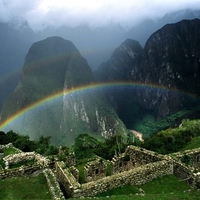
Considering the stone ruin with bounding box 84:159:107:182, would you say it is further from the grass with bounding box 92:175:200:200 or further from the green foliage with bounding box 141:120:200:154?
the green foliage with bounding box 141:120:200:154

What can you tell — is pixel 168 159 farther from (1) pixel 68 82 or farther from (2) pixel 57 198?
(1) pixel 68 82

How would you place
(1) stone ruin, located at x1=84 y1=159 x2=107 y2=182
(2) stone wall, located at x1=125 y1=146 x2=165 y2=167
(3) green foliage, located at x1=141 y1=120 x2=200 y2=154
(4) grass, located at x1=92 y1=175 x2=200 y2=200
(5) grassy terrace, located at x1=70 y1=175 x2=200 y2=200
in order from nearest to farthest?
(5) grassy terrace, located at x1=70 y1=175 x2=200 y2=200, (4) grass, located at x1=92 y1=175 x2=200 y2=200, (2) stone wall, located at x1=125 y1=146 x2=165 y2=167, (1) stone ruin, located at x1=84 y1=159 x2=107 y2=182, (3) green foliage, located at x1=141 y1=120 x2=200 y2=154

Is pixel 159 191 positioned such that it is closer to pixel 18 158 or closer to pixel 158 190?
pixel 158 190

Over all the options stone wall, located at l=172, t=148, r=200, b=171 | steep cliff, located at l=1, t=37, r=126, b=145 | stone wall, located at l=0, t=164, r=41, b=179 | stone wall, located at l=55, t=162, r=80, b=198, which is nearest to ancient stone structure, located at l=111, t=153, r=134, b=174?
stone wall, located at l=172, t=148, r=200, b=171

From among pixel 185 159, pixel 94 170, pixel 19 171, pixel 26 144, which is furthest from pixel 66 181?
pixel 26 144

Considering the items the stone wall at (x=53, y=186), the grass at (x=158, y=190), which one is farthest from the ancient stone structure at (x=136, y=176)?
the stone wall at (x=53, y=186)
